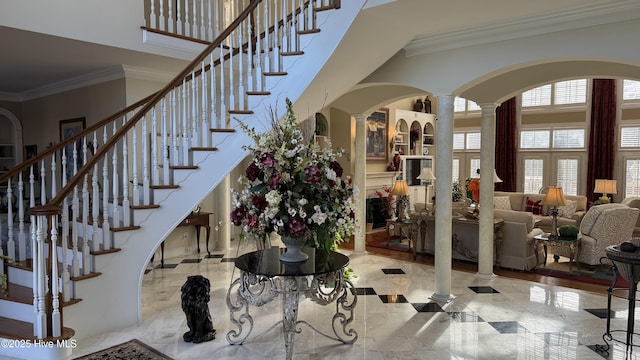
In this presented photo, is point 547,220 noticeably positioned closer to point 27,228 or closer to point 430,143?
point 430,143

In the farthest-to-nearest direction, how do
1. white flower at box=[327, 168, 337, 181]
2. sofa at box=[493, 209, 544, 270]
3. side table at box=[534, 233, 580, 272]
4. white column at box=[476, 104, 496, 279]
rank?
sofa at box=[493, 209, 544, 270] < side table at box=[534, 233, 580, 272] < white column at box=[476, 104, 496, 279] < white flower at box=[327, 168, 337, 181]

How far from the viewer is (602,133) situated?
9656 millimetres

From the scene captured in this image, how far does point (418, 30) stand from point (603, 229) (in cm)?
414

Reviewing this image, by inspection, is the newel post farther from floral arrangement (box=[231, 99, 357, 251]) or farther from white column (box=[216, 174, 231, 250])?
white column (box=[216, 174, 231, 250])

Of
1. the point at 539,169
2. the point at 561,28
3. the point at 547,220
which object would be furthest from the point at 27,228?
the point at 539,169

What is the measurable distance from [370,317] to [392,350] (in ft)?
2.40

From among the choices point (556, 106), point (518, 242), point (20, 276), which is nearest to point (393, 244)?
point (518, 242)

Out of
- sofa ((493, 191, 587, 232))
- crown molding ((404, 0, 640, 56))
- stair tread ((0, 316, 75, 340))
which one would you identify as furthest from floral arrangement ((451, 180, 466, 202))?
stair tread ((0, 316, 75, 340))

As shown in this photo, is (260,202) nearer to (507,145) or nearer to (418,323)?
(418,323)

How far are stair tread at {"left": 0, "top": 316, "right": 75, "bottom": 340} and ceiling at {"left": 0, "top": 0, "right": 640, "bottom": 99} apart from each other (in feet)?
8.39

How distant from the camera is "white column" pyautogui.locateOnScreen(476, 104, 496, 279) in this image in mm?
5523

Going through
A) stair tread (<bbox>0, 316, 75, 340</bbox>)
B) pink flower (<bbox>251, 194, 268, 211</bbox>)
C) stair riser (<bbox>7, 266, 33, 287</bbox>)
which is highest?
pink flower (<bbox>251, 194, 268, 211</bbox>)

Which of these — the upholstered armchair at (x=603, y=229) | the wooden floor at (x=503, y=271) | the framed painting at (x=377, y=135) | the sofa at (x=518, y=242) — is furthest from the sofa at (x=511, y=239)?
the framed painting at (x=377, y=135)

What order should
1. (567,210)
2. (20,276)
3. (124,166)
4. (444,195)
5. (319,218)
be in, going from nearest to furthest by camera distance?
(319,218) → (124,166) → (20,276) → (444,195) → (567,210)
